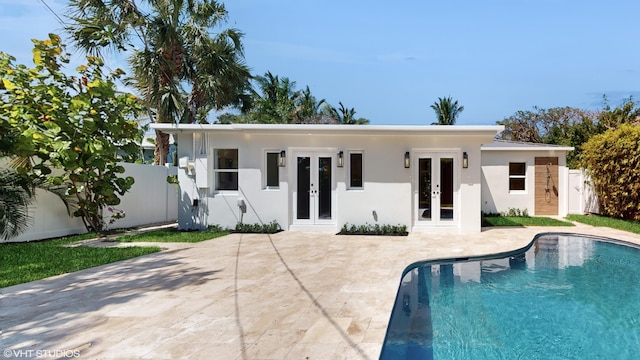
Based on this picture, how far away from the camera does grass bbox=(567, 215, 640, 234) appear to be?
11.4 m

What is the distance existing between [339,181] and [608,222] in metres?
9.46

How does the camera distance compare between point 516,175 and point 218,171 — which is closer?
point 218,171

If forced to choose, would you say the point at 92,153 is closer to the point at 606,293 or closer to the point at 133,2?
the point at 133,2

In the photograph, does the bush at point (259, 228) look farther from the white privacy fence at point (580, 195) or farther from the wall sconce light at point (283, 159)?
the white privacy fence at point (580, 195)

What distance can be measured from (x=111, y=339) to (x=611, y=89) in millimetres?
31111

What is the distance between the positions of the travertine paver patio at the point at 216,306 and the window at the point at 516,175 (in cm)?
823

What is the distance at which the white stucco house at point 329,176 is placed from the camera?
10.8 m

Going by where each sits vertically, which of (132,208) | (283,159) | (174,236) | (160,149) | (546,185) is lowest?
(174,236)

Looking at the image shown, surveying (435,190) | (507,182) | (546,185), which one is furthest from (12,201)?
(546,185)

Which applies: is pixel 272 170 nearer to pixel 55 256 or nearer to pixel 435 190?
pixel 435 190

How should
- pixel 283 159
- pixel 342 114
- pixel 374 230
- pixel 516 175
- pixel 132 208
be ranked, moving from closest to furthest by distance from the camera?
pixel 374 230 → pixel 283 159 → pixel 132 208 → pixel 516 175 → pixel 342 114

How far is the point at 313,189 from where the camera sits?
11.4 meters

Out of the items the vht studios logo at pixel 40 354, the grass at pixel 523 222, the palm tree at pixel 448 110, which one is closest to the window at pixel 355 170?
the grass at pixel 523 222

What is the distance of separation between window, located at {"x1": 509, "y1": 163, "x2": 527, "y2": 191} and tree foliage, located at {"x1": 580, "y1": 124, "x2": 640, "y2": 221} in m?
2.12
